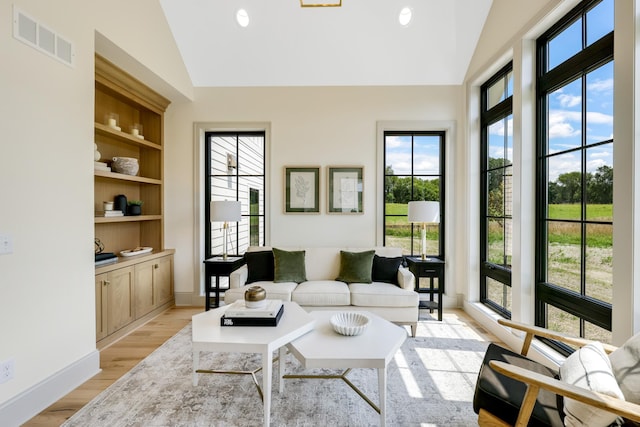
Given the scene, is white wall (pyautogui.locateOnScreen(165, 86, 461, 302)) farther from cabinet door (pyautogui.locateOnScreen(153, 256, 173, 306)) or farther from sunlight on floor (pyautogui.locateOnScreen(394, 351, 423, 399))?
sunlight on floor (pyautogui.locateOnScreen(394, 351, 423, 399))

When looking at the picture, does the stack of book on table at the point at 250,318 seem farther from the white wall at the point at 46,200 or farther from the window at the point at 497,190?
the window at the point at 497,190

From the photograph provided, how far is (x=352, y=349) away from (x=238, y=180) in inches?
122

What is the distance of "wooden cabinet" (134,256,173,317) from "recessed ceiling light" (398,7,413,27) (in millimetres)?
4136

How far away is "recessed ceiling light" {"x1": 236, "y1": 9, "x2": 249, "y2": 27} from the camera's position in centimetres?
346

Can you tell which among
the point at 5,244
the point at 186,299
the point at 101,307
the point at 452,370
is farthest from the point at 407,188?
the point at 5,244

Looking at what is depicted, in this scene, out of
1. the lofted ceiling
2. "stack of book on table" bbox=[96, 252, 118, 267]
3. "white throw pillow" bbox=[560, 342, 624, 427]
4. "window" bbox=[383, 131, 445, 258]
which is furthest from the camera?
"window" bbox=[383, 131, 445, 258]

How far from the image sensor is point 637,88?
171 centimetres

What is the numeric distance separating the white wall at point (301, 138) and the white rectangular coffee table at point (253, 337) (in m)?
1.92

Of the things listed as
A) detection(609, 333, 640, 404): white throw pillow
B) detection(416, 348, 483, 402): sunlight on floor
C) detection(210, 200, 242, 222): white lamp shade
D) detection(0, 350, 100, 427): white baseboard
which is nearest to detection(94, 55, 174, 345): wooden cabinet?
detection(0, 350, 100, 427): white baseboard

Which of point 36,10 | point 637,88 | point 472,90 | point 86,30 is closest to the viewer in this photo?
point 637,88

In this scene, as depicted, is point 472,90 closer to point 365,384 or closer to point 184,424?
point 365,384

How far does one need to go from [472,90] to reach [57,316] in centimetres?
477

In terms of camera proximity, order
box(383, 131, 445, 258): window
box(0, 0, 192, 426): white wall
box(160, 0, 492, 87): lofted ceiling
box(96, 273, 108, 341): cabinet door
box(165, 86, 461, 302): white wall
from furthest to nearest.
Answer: box(383, 131, 445, 258): window, box(165, 86, 461, 302): white wall, box(160, 0, 492, 87): lofted ceiling, box(96, 273, 108, 341): cabinet door, box(0, 0, 192, 426): white wall

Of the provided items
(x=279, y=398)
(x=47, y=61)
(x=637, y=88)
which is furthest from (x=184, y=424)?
(x=637, y=88)
